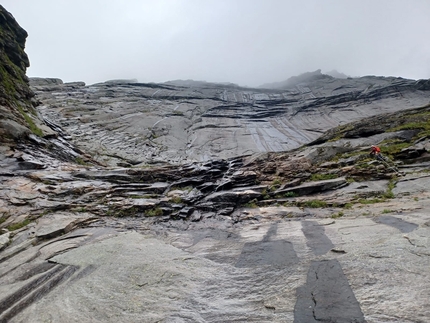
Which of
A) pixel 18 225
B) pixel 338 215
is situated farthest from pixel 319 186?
pixel 18 225

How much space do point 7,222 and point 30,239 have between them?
2114 millimetres

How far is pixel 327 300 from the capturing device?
4.30m

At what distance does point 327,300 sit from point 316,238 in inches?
149

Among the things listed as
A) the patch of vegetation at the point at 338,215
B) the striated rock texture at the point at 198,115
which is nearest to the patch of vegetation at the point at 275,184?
the patch of vegetation at the point at 338,215

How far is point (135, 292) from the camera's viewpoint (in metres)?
5.55

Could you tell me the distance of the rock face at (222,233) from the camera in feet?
15.5

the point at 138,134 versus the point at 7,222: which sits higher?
the point at 138,134

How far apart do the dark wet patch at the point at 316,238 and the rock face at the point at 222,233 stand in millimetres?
76

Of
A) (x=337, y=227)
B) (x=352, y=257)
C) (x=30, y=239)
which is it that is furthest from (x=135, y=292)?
(x=337, y=227)

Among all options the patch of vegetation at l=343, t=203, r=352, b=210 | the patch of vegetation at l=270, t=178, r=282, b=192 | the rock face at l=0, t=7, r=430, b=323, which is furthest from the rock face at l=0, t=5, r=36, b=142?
the patch of vegetation at l=343, t=203, r=352, b=210

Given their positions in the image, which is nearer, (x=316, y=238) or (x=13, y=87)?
(x=316, y=238)

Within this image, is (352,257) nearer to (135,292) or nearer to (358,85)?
(135,292)

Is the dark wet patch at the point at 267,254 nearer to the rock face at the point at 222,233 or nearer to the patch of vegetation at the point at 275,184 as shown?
the rock face at the point at 222,233

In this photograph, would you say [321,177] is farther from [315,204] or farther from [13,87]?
[13,87]
